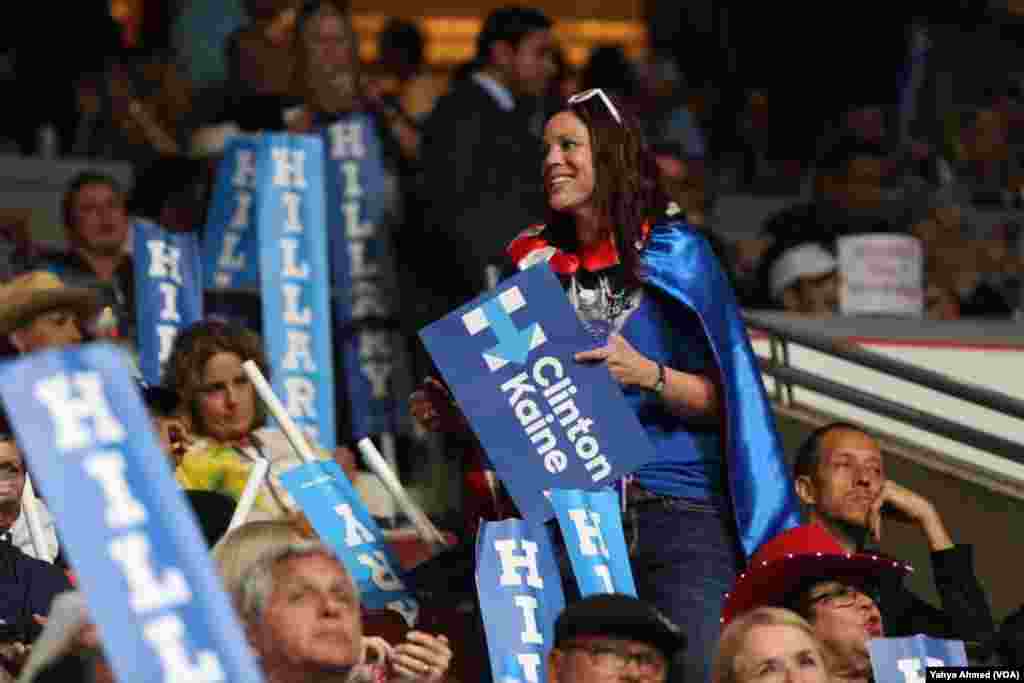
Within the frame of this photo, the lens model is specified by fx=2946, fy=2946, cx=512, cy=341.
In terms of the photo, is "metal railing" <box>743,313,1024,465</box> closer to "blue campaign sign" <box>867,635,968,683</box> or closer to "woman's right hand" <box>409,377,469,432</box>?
"blue campaign sign" <box>867,635,968,683</box>

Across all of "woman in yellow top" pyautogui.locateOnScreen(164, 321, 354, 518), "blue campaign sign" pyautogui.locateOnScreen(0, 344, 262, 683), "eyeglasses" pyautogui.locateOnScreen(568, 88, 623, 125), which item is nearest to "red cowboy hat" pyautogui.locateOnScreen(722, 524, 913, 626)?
"eyeglasses" pyautogui.locateOnScreen(568, 88, 623, 125)

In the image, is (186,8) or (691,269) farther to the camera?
(186,8)

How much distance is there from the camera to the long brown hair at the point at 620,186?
7.52 m

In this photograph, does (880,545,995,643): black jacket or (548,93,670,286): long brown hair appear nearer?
(548,93,670,286): long brown hair

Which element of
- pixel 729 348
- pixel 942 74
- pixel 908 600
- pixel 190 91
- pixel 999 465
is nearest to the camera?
pixel 729 348

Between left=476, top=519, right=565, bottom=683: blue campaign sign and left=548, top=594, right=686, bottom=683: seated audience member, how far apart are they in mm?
400

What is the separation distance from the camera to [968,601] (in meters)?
8.38

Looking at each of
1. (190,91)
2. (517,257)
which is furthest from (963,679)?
→ (190,91)

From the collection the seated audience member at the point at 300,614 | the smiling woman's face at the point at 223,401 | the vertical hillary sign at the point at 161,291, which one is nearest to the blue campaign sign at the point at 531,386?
the seated audience member at the point at 300,614

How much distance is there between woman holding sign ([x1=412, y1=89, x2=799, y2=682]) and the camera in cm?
741

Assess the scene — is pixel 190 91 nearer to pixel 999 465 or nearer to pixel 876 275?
pixel 876 275

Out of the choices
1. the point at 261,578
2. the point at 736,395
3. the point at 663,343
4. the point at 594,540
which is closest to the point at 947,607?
the point at 736,395

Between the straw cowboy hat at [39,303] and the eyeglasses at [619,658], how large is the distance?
2.94m

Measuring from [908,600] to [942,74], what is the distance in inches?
314
